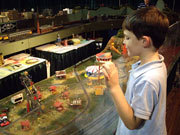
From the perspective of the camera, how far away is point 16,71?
11.4ft

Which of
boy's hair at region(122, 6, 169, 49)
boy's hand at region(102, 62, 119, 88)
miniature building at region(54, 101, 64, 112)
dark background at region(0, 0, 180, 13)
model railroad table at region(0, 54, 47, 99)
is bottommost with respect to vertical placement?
model railroad table at region(0, 54, 47, 99)

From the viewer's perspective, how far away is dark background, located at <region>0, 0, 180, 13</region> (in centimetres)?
457

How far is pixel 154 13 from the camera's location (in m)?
0.90

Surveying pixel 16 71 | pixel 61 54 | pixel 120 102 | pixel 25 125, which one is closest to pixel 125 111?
pixel 120 102

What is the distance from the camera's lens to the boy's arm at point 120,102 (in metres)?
0.91

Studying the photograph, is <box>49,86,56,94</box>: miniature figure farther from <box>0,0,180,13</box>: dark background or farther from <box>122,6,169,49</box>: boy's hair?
<box>0,0,180,13</box>: dark background

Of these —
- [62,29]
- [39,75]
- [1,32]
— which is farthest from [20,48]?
[62,29]

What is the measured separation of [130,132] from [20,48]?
13.0ft

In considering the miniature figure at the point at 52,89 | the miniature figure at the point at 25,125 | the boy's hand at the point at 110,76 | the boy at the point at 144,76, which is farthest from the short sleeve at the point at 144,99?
the miniature figure at the point at 52,89

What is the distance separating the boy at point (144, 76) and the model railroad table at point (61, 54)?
3588 millimetres

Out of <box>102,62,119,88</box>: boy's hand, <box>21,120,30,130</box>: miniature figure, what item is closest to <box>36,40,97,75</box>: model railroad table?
<box>21,120,30,130</box>: miniature figure

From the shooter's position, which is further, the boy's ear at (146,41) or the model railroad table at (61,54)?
the model railroad table at (61,54)

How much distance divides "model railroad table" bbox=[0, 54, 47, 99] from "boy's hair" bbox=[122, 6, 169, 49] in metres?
2.85

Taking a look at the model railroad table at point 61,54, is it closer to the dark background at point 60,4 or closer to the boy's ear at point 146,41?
the dark background at point 60,4
